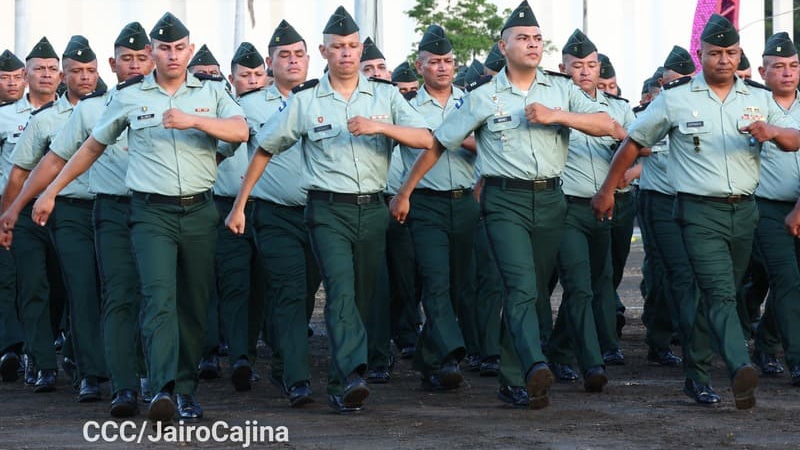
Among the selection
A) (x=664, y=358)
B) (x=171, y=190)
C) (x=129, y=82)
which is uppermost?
(x=129, y=82)

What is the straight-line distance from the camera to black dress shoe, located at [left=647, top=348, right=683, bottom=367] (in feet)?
39.9

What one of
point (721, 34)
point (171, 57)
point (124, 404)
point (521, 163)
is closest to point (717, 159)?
point (721, 34)

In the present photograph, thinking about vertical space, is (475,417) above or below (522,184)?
below

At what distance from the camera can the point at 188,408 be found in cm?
956

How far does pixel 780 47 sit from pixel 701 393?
3026 mm

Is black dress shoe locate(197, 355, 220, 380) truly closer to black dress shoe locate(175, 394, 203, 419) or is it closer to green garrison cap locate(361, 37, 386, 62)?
black dress shoe locate(175, 394, 203, 419)

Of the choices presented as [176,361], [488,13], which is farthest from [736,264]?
[488,13]

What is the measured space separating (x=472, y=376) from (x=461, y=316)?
17.9 inches

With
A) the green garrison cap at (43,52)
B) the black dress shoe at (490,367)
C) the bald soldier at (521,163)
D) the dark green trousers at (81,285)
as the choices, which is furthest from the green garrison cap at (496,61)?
the dark green trousers at (81,285)

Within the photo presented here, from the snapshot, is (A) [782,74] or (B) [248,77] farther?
(B) [248,77]

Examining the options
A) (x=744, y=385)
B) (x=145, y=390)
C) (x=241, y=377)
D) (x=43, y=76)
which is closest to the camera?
(x=744, y=385)

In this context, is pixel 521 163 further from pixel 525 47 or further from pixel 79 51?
A: pixel 79 51

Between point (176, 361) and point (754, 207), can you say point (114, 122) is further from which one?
point (754, 207)

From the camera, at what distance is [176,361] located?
30.6 ft
